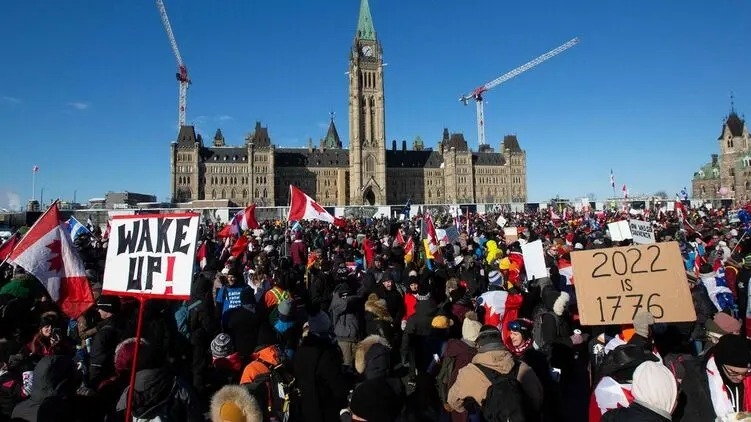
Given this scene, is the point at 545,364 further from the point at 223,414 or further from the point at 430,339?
the point at 223,414

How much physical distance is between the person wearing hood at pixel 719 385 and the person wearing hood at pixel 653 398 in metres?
0.71

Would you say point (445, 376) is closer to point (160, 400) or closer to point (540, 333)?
point (540, 333)

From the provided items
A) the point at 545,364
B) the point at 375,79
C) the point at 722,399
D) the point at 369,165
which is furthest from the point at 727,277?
the point at 375,79

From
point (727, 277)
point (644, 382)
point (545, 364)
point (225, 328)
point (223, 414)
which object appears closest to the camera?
point (644, 382)

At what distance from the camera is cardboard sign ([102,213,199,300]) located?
13.0 ft

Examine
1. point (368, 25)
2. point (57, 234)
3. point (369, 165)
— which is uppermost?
point (368, 25)

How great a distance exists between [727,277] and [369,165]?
86131 mm

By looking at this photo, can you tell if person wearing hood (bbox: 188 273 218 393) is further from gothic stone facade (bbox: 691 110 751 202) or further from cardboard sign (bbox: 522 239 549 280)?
gothic stone facade (bbox: 691 110 751 202)

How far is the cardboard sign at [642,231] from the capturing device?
9.77 metres

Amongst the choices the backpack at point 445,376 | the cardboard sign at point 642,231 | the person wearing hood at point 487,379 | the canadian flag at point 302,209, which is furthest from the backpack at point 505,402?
the canadian flag at point 302,209

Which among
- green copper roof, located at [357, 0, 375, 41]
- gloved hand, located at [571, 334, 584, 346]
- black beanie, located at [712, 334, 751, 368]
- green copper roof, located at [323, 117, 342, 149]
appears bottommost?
gloved hand, located at [571, 334, 584, 346]

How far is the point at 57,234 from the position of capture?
5977mm

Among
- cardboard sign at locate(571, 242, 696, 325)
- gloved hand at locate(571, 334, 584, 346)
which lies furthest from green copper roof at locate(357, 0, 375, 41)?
cardboard sign at locate(571, 242, 696, 325)

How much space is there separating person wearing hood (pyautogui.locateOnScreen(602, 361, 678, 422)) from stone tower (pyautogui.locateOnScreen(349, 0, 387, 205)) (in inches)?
3444
